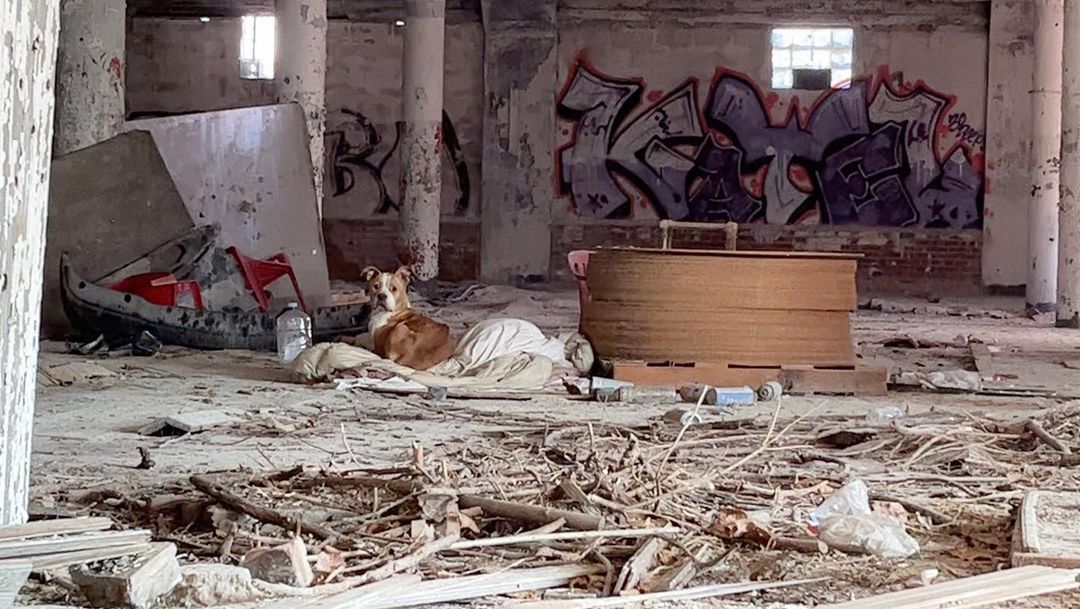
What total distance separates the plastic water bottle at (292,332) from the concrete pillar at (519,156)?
873cm

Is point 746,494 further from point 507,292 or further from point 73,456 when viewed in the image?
point 507,292

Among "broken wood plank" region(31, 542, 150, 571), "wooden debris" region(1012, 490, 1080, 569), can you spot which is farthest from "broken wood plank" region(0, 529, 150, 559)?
"wooden debris" region(1012, 490, 1080, 569)

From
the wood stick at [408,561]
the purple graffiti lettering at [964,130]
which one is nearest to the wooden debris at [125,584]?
the wood stick at [408,561]

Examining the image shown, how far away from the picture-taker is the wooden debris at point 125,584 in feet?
11.3

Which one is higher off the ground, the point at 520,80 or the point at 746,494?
the point at 520,80

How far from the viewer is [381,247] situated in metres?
19.5

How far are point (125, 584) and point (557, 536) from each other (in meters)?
1.34

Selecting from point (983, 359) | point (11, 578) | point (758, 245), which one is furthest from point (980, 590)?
point (758, 245)

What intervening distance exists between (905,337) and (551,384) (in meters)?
4.59

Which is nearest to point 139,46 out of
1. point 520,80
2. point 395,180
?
point 395,180

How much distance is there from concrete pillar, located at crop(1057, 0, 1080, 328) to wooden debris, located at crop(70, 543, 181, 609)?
473 inches

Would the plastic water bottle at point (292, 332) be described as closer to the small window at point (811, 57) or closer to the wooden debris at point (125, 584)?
the wooden debris at point (125, 584)

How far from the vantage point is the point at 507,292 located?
56.2 feet

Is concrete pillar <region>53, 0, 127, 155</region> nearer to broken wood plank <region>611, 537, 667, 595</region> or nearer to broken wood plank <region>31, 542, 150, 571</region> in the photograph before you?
broken wood plank <region>31, 542, 150, 571</region>
